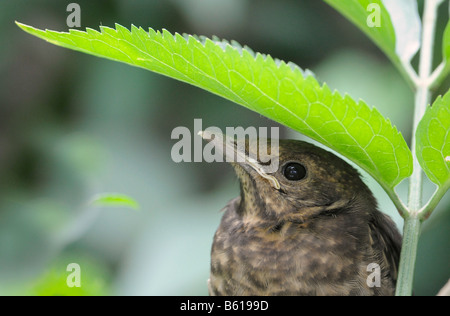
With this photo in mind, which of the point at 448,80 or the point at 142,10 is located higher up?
the point at 142,10

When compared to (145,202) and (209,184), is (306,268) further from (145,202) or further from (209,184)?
(209,184)

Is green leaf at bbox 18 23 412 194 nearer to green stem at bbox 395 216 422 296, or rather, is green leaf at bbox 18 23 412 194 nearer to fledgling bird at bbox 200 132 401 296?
green stem at bbox 395 216 422 296

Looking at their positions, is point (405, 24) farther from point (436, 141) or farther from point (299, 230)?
point (299, 230)

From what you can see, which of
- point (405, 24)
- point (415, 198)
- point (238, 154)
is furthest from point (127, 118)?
point (415, 198)

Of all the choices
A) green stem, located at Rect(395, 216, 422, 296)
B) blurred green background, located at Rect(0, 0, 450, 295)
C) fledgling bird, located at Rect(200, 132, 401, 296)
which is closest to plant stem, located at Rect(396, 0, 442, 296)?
green stem, located at Rect(395, 216, 422, 296)

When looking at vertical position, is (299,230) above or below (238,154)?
below

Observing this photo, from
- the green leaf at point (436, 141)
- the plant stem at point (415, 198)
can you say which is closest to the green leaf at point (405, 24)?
the plant stem at point (415, 198)

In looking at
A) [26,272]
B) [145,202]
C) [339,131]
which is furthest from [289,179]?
[145,202]
